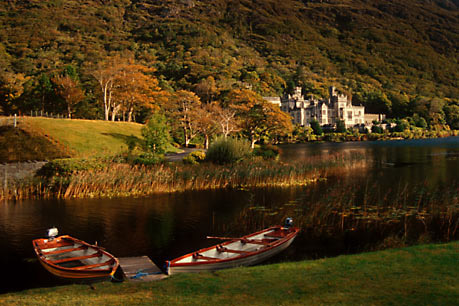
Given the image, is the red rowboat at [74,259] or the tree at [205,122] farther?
the tree at [205,122]

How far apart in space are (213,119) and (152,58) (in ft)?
339

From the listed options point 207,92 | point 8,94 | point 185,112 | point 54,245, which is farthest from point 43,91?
point 54,245

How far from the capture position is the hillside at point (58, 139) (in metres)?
29.6

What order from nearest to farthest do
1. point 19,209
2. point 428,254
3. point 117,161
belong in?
point 428,254
point 19,209
point 117,161

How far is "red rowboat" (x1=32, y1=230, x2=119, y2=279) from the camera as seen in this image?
33.1ft

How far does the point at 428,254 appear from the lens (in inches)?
409

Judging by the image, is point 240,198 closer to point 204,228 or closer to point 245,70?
point 204,228

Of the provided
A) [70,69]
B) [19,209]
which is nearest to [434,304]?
[19,209]

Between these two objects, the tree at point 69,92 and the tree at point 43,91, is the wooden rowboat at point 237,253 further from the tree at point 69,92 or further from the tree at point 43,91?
the tree at point 43,91

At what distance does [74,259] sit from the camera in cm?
1125

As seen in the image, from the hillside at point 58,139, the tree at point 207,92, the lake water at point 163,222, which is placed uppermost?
the tree at point 207,92

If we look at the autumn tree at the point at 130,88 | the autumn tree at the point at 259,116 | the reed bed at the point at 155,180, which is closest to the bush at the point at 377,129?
the autumn tree at the point at 259,116

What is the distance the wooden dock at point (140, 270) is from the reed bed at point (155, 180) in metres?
12.7

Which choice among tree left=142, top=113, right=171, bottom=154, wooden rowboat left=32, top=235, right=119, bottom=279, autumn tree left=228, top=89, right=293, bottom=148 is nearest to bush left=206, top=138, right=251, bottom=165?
tree left=142, top=113, right=171, bottom=154
